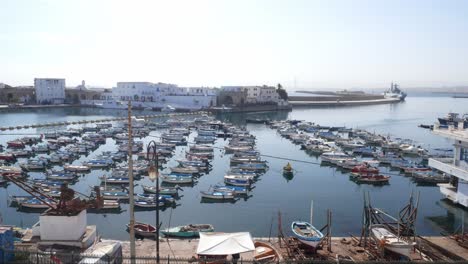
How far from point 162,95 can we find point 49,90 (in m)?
18.6

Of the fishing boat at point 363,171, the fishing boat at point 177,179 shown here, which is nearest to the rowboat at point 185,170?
the fishing boat at point 177,179

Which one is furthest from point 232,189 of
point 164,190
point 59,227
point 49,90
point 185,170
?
point 49,90

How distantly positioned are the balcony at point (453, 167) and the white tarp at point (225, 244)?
10.9 meters

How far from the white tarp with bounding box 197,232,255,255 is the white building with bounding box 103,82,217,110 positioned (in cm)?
5390

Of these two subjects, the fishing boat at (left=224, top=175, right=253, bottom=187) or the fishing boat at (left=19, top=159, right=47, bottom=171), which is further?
the fishing boat at (left=19, top=159, right=47, bottom=171)

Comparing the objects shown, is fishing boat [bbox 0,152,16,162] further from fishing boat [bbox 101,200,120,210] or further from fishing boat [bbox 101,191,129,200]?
fishing boat [bbox 101,200,120,210]

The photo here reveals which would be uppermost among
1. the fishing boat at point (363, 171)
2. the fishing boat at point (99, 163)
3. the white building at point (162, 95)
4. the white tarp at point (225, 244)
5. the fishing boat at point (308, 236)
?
the white building at point (162, 95)

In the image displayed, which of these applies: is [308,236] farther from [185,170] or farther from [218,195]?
[185,170]

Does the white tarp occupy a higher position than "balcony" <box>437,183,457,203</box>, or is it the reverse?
the white tarp

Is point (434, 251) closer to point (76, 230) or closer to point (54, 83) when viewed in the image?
point (76, 230)

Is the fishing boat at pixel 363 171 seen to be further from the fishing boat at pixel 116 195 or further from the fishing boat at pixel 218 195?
the fishing boat at pixel 116 195

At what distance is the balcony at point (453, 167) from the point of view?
1550 cm

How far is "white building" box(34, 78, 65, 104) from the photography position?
66.6 meters

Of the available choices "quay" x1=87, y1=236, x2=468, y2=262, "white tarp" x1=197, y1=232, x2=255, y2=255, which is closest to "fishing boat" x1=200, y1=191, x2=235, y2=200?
"quay" x1=87, y1=236, x2=468, y2=262
